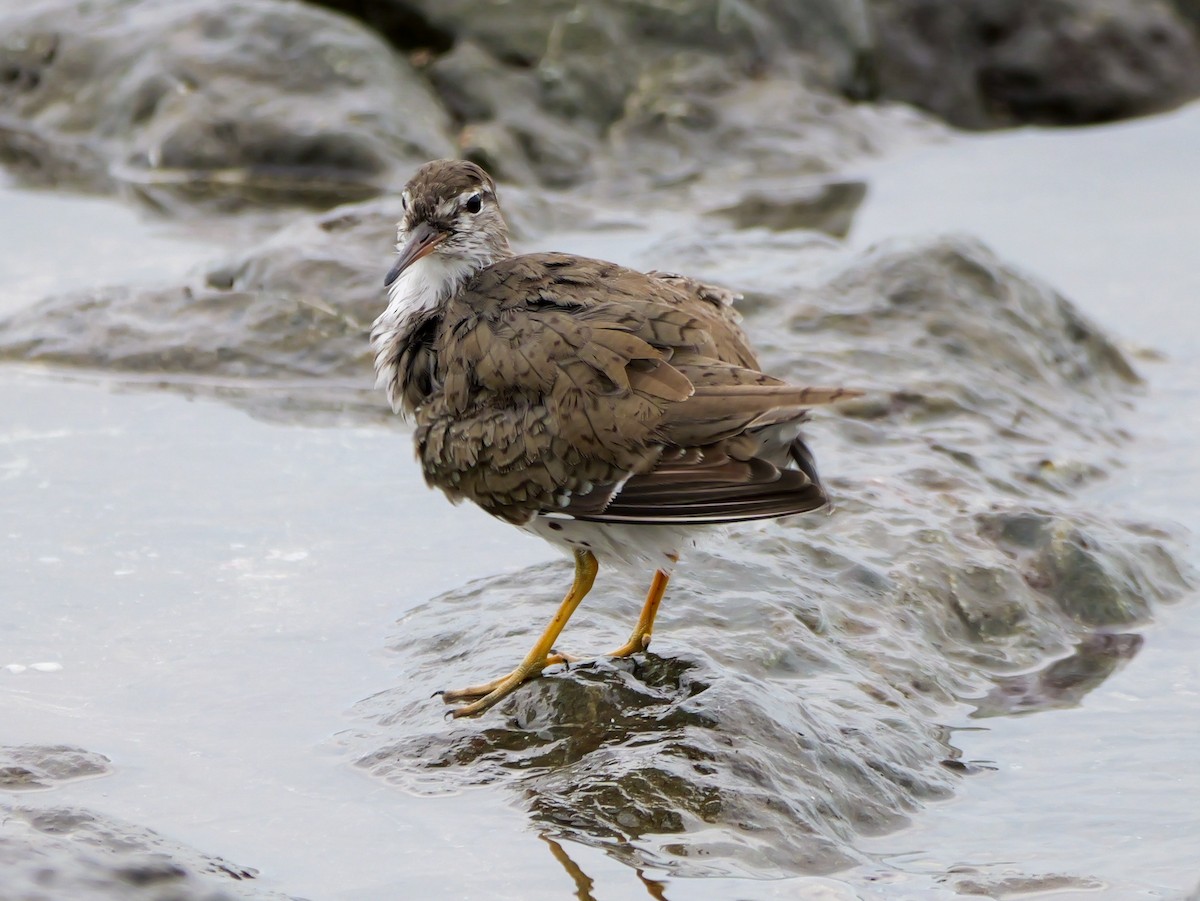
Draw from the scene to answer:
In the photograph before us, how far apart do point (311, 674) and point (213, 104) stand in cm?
698

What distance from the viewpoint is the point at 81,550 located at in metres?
6.52

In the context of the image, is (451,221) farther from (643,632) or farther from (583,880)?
(583,880)

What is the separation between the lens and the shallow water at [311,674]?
474 cm

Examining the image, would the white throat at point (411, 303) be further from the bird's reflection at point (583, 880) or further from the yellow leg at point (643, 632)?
the bird's reflection at point (583, 880)

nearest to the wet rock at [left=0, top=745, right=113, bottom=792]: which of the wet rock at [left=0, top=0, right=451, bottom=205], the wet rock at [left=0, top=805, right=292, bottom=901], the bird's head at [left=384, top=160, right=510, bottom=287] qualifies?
the wet rock at [left=0, top=805, right=292, bottom=901]

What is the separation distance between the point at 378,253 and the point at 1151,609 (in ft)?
15.4

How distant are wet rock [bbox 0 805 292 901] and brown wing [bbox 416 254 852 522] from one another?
172 cm

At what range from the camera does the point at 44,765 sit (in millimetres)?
4973

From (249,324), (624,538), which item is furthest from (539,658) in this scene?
(249,324)

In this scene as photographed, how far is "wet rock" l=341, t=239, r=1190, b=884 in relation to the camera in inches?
197

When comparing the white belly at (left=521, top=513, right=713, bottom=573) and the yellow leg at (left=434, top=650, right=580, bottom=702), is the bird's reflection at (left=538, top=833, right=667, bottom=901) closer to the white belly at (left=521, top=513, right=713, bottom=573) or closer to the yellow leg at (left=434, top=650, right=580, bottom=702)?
the yellow leg at (left=434, top=650, right=580, bottom=702)

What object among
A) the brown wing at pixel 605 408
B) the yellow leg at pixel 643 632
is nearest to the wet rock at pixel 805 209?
the brown wing at pixel 605 408

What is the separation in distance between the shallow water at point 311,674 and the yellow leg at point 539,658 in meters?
0.41

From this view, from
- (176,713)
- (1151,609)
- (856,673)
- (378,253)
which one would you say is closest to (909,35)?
(378,253)
